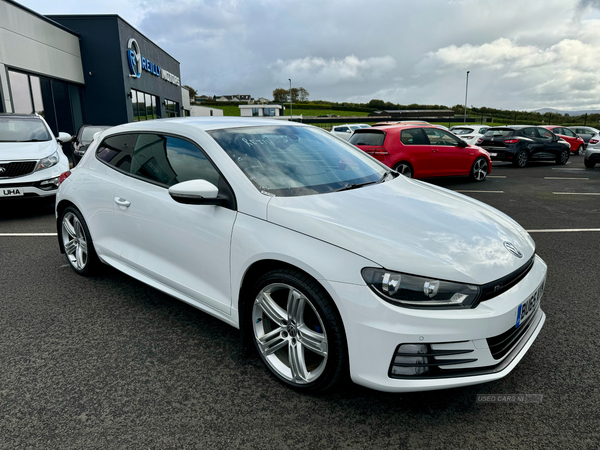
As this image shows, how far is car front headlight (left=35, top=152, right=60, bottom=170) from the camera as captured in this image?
25.0 ft

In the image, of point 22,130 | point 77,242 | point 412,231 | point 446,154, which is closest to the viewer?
point 412,231

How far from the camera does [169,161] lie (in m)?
3.32

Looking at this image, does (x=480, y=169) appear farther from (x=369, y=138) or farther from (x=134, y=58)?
(x=134, y=58)

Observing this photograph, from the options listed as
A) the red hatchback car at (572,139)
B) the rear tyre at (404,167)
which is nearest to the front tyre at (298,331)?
the rear tyre at (404,167)

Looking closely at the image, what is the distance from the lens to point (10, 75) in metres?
16.2

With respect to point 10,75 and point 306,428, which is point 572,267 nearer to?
point 306,428

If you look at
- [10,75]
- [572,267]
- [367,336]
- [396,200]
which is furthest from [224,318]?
[10,75]

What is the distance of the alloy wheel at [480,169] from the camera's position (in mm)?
12352

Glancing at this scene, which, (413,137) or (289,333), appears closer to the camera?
(289,333)

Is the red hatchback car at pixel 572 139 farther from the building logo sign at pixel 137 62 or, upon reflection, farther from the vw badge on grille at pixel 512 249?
the vw badge on grille at pixel 512 249

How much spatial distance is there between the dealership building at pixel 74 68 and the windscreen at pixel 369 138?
12.4 metres

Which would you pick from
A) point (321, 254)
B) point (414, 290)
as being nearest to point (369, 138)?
point (321, 254)

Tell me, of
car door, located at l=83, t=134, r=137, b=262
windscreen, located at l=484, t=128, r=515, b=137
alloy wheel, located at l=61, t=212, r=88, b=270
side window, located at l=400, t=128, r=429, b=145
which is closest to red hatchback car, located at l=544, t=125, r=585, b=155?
windscreen, located at l=484, t=128, r=515, b=137

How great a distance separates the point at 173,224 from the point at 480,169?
441 inches
